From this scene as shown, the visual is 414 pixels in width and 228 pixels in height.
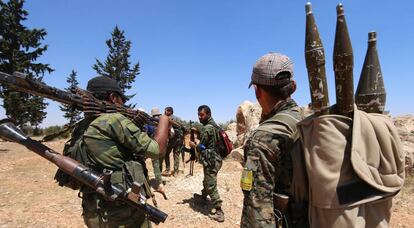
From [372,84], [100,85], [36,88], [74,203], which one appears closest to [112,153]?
[100,85]

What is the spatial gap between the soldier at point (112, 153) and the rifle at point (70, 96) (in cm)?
10

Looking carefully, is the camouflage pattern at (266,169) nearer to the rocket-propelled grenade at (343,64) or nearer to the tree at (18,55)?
the rocket-propelled grenade at (343,64)

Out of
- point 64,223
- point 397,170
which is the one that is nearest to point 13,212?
point 64,223

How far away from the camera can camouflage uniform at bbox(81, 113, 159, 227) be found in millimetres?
2596

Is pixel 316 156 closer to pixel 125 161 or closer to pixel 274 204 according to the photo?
pixel 274 204

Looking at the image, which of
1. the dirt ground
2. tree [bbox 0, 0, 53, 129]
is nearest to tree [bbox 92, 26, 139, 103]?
tree [bbox 0, 0, 53, 129]

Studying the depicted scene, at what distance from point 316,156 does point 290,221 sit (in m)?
0.44

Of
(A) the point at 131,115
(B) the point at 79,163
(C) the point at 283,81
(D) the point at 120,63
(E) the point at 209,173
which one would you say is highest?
(D) the point at 120,63

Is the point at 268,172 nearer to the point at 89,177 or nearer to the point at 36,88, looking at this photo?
the point at 89,177

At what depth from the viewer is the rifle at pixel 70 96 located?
7.95ft

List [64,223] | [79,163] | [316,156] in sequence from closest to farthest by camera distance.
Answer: [316,156] → [79,163] → [64,223]

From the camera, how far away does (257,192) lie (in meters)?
1.50

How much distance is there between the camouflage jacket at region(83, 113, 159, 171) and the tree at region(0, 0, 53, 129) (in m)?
21.2

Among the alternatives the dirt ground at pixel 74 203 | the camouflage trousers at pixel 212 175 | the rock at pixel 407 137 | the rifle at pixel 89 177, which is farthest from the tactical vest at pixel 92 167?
the rock at pixel 407 137
